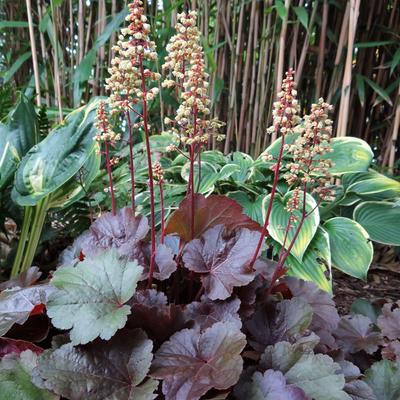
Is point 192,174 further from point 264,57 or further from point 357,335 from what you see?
point 264,57

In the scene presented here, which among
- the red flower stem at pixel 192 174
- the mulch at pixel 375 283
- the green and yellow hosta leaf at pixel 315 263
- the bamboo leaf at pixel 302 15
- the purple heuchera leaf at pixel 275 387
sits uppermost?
the bamboo leaf at pixel 302 15

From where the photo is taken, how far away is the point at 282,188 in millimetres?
1469

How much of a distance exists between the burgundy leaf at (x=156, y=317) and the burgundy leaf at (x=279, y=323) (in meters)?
0.10

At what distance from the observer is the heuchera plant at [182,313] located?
1.55ft

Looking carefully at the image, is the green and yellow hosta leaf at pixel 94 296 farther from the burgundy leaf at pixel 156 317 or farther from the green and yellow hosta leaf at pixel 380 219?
the green and yellow hosta leaf at pixel 380 219

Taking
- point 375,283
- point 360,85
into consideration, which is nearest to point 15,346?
point 375,283

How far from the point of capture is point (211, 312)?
1.89 ft

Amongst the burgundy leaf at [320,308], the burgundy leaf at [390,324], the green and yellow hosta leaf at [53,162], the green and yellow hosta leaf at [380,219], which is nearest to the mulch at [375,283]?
the green and yellow hosta leaf at [380,219]

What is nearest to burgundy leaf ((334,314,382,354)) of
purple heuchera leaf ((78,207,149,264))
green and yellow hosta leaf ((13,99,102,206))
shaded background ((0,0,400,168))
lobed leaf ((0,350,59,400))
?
purple heuchera leaf ((78,207,149,264))

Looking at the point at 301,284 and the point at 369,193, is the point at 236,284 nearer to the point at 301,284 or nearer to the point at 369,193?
the point at 301,284

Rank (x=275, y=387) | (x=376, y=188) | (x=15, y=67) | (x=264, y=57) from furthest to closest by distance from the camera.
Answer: (x=15, y=67)
(x=264, y=57)
(x=376, y=188)
(x=275, y=387)

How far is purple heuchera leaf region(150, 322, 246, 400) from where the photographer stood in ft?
1.48

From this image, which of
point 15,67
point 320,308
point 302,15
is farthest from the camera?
point 15,67

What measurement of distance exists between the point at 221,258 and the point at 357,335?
34cm
